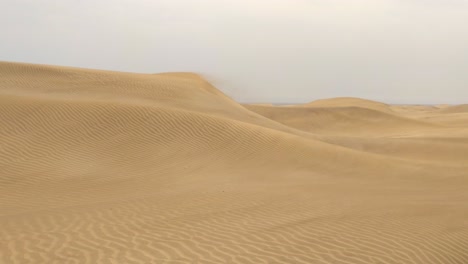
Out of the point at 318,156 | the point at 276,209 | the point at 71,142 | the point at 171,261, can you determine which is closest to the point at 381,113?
the point at 318,156

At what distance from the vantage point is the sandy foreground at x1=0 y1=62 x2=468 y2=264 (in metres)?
5.52

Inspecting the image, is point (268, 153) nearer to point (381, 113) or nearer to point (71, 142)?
point (71, 142)

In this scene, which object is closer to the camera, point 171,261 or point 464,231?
point 171,261

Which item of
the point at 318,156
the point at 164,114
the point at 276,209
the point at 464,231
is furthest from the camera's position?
the point at 164,114

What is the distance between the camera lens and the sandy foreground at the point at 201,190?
5.52 m

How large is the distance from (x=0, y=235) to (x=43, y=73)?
735 inches

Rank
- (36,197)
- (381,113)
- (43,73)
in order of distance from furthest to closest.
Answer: (381,113), (43,73), (36,197)

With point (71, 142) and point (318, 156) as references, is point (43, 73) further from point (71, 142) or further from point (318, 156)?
point (318, 156)

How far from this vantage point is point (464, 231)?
6.38 metres

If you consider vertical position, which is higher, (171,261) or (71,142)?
(71,142)

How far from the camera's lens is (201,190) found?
911 cm

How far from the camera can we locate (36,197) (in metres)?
8.51

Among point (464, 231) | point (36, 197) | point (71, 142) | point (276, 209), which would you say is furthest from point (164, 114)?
point (464, 231)

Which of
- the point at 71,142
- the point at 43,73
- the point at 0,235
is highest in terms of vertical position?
the point at 43,73
